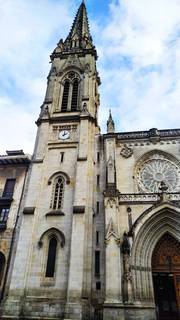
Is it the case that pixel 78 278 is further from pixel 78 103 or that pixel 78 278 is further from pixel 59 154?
pixel 78 103

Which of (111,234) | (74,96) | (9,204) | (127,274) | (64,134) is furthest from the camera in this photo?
(74,96)

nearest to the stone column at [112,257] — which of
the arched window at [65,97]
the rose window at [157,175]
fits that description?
the rose window at [157,175]

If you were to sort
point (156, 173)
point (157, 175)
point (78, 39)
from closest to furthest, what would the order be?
point (157, 175), point (156, 173), point (78, 39)

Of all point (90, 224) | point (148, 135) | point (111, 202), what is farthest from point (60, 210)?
point (148, 135)

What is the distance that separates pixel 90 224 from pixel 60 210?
2.45 m

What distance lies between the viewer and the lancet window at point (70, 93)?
2566 centimetres

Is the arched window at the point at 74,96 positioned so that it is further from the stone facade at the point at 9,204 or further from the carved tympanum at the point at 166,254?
the carved tympanum at the point at 166,254

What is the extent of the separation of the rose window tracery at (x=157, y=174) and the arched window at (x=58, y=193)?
6210mm

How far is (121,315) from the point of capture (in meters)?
14.6

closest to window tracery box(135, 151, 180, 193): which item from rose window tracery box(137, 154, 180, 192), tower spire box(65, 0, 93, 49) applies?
rose window tracery box(137, 154, 180, 192)

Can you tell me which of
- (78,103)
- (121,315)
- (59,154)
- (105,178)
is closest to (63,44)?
(78,103)

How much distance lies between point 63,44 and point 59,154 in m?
17.8

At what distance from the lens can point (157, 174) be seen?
21.6 metres

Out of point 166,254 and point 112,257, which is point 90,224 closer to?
point 112,257
